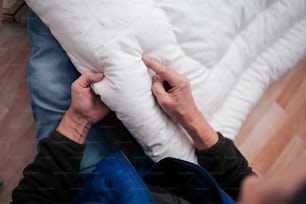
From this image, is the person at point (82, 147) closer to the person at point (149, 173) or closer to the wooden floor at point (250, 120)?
the person at point (149, 173)

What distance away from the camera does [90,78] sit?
629 millimetres

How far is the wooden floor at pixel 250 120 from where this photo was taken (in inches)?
34.5

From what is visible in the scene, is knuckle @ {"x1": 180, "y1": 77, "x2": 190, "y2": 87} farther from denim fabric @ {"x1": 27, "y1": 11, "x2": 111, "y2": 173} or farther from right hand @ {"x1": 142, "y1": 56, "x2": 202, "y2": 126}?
denim fabric @ {"x1": 27, "y1": 11, "x2": 111, "y2": 173}

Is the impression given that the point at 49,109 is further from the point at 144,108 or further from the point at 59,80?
the point at 144,108

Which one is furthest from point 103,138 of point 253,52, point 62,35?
point 253,52

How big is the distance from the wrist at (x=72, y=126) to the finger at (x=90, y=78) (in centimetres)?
7

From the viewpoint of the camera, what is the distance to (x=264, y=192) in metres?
0.27

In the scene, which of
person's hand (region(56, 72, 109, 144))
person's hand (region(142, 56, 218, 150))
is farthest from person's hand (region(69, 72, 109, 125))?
person's hand (region(142, 56, 218, 150))

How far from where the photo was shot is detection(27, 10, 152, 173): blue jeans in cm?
71

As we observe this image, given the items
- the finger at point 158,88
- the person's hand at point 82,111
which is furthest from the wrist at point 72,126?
the finger at point 158,88

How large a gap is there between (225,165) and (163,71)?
0.22m

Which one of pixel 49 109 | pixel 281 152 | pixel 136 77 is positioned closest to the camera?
pixel 136 77

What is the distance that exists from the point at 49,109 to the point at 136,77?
22 centimetres

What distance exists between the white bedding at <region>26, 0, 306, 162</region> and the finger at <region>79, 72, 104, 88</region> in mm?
11
